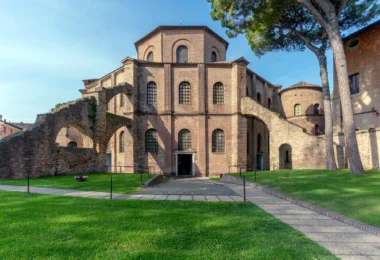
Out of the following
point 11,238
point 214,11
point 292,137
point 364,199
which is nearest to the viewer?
point 11,238

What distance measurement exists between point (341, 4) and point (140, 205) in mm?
18377

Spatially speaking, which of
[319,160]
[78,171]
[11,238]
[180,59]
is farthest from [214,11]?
[11,238]

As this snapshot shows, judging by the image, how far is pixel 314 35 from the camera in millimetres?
20234

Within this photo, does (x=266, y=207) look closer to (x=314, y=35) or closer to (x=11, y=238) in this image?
(x=11, y=238)

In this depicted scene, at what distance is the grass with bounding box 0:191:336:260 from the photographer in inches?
130

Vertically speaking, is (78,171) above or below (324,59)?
below

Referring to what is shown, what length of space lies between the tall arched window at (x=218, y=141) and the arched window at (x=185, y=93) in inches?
175

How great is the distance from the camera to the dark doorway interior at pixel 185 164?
974 inches

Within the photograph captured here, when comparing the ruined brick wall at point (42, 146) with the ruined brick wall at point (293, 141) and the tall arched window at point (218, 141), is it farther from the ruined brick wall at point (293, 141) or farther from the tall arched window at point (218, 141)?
the ruined brick wall at point (293, 141)

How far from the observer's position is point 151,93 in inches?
957

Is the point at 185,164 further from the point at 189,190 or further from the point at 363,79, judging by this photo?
the point at 363,79

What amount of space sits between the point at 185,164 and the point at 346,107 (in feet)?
51.8

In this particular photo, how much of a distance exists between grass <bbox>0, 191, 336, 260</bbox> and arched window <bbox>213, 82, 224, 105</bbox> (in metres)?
19.6

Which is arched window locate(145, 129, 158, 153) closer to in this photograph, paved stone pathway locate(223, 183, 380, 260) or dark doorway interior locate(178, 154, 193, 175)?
dark doorway interior locate(178, 154, 193, 175)
